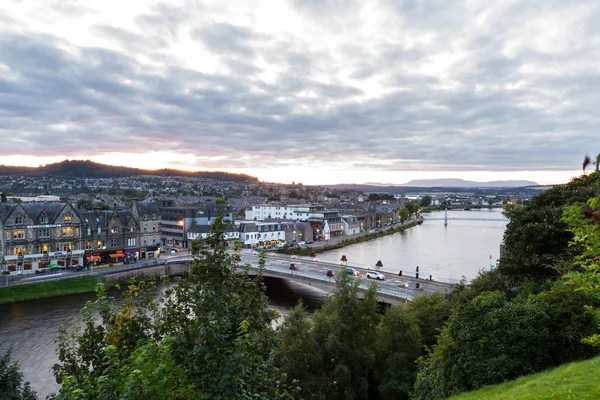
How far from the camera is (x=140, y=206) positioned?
180 ft

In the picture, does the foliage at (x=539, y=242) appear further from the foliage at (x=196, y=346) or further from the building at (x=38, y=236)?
the building at (x=38, y=236)

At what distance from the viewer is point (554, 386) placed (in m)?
8.49

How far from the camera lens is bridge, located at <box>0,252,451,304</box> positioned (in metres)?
29.7

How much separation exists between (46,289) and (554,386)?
40.4 meters

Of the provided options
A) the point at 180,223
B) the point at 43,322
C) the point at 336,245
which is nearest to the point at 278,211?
the point at 336,245

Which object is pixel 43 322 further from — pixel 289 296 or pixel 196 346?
pixel 196 346

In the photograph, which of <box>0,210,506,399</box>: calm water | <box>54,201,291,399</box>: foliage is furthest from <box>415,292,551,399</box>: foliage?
<box>0,210,506,399</box>: calm water

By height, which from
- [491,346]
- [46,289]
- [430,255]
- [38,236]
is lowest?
[430,255]

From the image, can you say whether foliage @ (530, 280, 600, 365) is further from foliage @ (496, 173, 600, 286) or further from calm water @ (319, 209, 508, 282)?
calm water @ (319, 209, 508, 282)

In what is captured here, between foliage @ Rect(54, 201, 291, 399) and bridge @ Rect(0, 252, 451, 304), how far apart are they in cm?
1671

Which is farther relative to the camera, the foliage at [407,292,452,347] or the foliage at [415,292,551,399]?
the foliage at [407,292,452,347]

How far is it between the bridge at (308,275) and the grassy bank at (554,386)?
13.1 m

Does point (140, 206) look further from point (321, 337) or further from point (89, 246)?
point (321, 337)

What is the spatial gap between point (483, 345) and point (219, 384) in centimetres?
885
